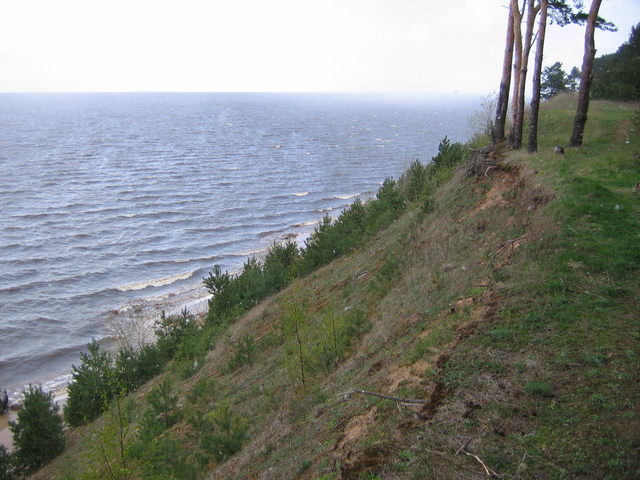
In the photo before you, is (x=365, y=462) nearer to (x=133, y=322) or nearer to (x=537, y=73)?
(x=537, y=73)

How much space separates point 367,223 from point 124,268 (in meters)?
17.6

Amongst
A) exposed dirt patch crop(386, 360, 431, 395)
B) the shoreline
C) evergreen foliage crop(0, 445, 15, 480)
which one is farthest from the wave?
exposed dirt patch crop(386, 360, 431, 395)

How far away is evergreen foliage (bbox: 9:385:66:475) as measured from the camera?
40.6 ft

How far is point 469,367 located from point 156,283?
25529mm

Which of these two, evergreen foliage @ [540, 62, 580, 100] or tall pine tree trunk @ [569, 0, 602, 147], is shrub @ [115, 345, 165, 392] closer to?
tall pine tree trunk @ [569, 0, 602, 147]

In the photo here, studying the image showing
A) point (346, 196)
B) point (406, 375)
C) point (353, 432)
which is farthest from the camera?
point (346, 196)

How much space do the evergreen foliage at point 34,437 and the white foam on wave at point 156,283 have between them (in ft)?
47.6

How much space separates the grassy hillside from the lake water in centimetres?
1281

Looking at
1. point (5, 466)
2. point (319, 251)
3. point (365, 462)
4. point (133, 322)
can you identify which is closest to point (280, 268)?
point (319, 251)

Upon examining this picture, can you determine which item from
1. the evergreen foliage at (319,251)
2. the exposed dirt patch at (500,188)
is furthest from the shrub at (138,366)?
the exposed dirt patch at (500,188)

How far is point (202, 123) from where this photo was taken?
107875 mm

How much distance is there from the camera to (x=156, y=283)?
2750 centimetres

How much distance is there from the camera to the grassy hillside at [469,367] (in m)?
4.10

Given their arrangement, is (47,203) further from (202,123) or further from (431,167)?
(202,123)
